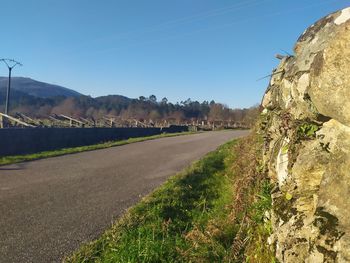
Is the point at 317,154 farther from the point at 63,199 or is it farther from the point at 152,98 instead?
the point at 152,98

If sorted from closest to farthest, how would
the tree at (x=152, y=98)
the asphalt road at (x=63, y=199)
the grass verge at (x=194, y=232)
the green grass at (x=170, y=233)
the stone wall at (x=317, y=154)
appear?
the stone wall at (x=317, y=154)
the grass verge at (x=194, y=232)
the green grass at (x=170, y=233)
the asphalt road at (x=63, y=199)
the tree at (x=152, y=98)

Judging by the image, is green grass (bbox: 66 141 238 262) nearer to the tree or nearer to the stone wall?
the stone wall

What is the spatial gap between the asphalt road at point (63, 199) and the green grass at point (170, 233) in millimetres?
439

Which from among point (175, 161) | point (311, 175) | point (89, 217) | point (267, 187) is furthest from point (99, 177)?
point (311, 175)

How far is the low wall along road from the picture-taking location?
60.2 feet

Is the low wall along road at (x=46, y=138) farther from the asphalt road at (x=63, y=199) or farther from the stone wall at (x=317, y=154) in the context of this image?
the stone wall at (x=317, y=154)

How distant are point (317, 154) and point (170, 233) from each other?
3.49 m

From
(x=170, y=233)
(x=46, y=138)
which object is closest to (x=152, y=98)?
(x=46, y=138)

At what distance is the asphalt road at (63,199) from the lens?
20.7 feet

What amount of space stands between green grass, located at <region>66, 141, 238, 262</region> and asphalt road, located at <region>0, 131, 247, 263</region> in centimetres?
44

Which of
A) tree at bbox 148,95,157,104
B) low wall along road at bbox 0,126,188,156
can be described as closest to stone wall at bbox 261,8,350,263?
low wall along road at bbox 0,126,188,156

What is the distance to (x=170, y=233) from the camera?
6.43 m

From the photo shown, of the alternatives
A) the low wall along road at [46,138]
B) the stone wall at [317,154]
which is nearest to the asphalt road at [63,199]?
the low wall along road at [46,138]

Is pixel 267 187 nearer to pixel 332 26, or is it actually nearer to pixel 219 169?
pixel 332 26
